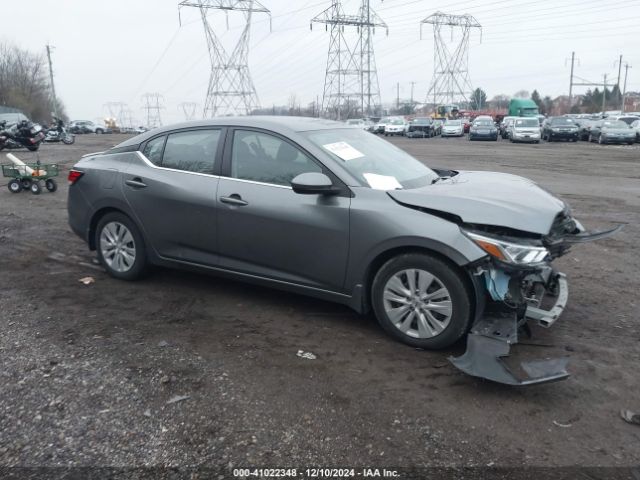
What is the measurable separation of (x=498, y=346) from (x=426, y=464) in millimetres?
1109

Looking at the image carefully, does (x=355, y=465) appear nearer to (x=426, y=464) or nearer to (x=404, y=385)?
(x=426, y=464)

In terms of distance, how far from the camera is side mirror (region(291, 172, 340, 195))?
4195 mm

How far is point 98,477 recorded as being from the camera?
272 cm

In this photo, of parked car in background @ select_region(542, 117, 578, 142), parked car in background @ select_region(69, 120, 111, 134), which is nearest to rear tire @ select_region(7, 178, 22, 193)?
parked car in background @ select_region(542, 117, 578, 142)

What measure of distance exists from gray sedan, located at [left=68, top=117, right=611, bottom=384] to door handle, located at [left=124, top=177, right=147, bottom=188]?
1 cm

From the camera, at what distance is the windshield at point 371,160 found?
446cm

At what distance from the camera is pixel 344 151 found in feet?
15.3

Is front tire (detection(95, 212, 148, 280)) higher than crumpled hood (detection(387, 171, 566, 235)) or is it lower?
lower

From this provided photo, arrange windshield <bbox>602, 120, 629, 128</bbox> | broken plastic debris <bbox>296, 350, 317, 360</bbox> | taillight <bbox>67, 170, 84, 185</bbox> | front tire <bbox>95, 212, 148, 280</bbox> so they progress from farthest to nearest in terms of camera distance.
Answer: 1. windshield <bbox>602, 120, 629, 128</bbox>
2. taillight <bbox>67, 170, 84, 185</bbox>
3. front tire <bbox>95, 212, 148, 280</bbox>
4. broken plastic debris <bbox>296, 350, 317, 360</bbox>

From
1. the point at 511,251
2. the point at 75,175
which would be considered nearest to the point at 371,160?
the point at 511,251

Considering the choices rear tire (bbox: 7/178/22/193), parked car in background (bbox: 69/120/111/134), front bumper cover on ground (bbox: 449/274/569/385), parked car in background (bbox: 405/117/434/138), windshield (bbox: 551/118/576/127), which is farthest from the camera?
parked car in background (bbox: 69/120/111/134)

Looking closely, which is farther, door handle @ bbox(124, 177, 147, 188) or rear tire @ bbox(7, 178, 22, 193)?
rear tire @ bbox(7, 178, 22, 193)

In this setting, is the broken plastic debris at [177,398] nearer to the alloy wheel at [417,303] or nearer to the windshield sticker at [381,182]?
the alloy wheel at [417,303]

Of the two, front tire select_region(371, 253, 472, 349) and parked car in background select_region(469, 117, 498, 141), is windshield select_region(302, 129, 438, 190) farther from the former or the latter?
parked car in background select_region(469, 117, 498, 141)
